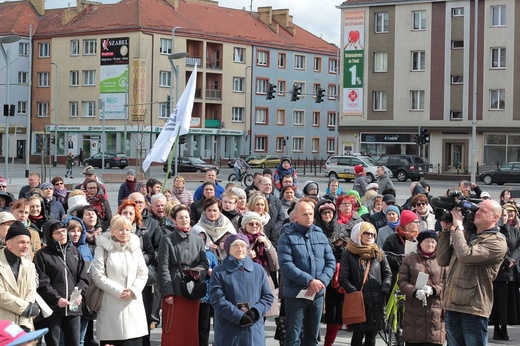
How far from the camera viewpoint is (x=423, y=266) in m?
9.82

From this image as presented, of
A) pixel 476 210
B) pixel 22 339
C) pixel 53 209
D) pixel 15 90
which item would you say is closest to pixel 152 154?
pixel 53 209

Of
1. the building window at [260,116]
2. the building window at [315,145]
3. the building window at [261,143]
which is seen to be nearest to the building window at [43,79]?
the building window at [260,116]

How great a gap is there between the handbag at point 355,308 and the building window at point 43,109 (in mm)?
81438

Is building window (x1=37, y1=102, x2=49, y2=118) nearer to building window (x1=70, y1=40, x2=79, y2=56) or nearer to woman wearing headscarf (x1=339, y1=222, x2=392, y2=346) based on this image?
building window (x1=70, y1=40, x2=79, y2=56)

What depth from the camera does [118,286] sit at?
8.98 meters

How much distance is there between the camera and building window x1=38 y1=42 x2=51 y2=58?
8838 cm

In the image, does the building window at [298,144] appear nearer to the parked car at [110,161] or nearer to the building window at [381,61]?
the parked car at [110,161]

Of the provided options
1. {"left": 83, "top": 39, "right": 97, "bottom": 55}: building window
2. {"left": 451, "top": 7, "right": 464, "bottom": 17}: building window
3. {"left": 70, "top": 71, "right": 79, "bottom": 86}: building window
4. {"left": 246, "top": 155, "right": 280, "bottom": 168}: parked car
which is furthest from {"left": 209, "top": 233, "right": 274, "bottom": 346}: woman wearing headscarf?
{"left": 70, "top": 71, "right": 79, "bottom": 86}: building window

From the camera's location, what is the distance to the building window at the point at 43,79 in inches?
3504

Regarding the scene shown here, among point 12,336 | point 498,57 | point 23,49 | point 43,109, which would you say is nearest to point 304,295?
point 12,336

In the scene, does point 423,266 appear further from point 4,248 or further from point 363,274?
point 4,248

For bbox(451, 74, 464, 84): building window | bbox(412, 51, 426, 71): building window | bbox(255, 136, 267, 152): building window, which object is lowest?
bbox(255, 136, 267, 152): building window

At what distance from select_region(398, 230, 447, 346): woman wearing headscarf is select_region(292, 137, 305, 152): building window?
85.5m

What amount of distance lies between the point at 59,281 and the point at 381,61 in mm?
58873
